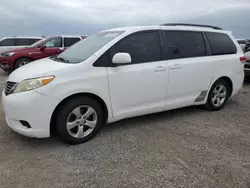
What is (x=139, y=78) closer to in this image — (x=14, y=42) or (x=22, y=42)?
(x=22, y=42)

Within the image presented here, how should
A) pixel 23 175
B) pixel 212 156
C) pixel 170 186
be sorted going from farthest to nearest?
pixel 212 156, pixel 23 175, pixel 170 186

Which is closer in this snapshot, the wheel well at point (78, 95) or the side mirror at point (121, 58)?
the wheel well at point (78, 95)

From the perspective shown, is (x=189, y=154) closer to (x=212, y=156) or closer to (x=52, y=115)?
(x=212, y=156)

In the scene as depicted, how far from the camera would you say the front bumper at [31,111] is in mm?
2916

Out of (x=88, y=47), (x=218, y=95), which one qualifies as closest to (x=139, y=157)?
(x=88, y=47)

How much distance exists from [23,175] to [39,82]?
1.12 meters

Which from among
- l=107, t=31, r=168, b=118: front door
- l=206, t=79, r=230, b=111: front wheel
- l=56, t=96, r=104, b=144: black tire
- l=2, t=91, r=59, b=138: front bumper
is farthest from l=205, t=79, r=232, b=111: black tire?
l=2, t=91, r=59, b=138: front bumper

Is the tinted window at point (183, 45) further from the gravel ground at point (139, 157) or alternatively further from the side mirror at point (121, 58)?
the gravel ground at point (139, 157)

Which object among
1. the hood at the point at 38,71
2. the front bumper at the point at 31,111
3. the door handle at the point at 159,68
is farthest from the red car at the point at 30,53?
the door handle at the point at 159,68

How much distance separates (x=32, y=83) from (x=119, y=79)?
3.91 feet

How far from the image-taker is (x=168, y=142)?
133 inches

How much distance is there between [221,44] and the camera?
4.64 meters

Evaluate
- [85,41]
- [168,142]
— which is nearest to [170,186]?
[168,142]

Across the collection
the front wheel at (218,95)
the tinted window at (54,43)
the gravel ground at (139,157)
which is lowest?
the gravel ground at (139,157)
